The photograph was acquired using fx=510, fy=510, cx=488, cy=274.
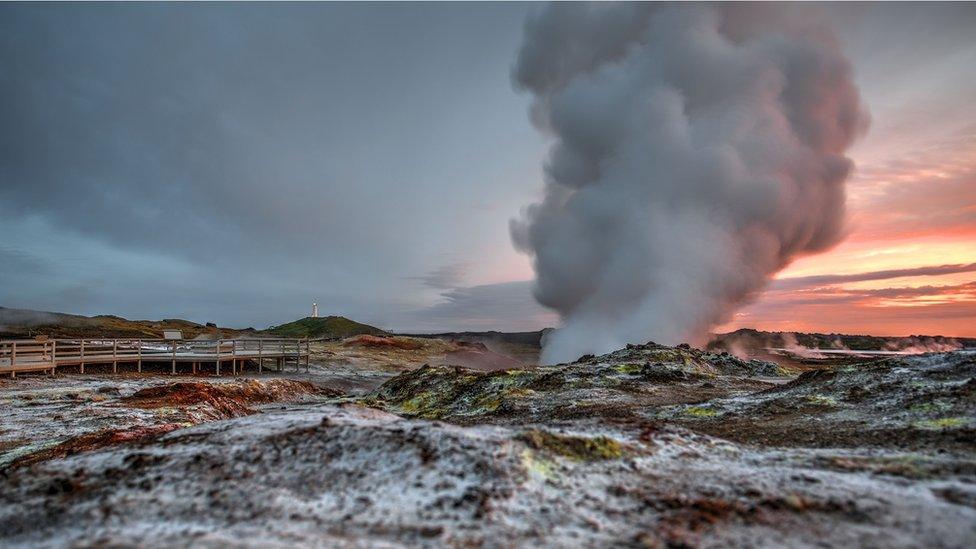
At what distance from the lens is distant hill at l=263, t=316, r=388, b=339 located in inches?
5586

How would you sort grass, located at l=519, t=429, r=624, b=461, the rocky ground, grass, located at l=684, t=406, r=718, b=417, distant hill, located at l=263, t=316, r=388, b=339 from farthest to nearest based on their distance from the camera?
1. distant hill, located at l=263, t=316, r=388, b=339
2. grass, located at l=684, t=406, r=718, b=417
3. grass, located at l=519, t=429, r=624, b=461
4. the rocky ground

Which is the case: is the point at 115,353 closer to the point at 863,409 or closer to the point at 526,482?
the point at 526,482

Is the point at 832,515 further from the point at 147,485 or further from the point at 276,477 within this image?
the point at 147,485

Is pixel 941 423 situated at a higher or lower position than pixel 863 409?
higher

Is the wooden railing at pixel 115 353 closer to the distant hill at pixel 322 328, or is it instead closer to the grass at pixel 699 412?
the grass at pixel 699 412

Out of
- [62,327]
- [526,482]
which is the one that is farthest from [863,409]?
[62,327]

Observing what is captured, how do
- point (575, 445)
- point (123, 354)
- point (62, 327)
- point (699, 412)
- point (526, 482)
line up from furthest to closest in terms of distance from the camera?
point (62, 327) → point (123, 354) → point (699, 412) → point (575, 445) → point (526, 482)

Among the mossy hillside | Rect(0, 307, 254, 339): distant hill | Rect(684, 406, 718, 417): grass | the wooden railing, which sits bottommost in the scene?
Rect(684, 406, 718, 417): grass

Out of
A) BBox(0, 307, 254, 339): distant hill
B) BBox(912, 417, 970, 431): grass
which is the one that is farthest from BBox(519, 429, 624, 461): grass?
BBox(0, 307, 254, 339): distant hill

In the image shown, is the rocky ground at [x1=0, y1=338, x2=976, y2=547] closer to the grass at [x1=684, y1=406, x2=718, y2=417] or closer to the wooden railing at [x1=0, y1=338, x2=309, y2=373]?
the grass at [x1=684, y1=406, x2=718, y2=417]

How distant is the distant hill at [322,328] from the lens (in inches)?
5586

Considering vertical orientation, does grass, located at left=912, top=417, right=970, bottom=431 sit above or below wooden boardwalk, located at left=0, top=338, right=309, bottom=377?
below

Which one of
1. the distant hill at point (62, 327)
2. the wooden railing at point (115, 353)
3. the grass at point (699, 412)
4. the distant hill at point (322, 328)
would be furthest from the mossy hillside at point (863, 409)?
the distant hill at point (322, 328)

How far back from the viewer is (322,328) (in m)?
153
